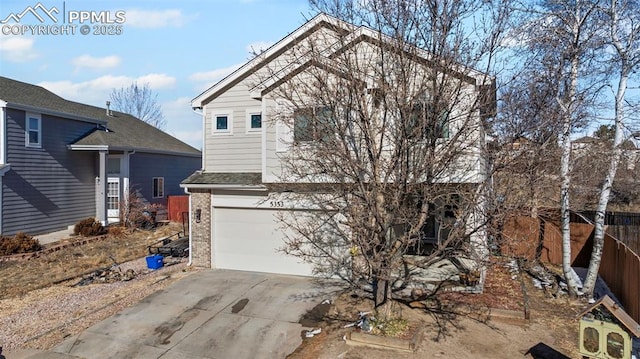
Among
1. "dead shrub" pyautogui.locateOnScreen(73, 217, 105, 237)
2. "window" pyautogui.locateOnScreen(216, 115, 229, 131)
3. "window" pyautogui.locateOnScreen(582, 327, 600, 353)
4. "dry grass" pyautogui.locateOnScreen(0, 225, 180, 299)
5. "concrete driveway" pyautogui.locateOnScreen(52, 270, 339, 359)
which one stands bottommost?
"concrete driveway" pyautogui.locateOnScreen(52, 270, 339, 359)

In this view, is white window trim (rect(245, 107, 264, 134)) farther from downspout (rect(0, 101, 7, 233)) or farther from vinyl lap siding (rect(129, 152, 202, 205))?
vinyl lap siding (rect(129, 152, 202, 205))

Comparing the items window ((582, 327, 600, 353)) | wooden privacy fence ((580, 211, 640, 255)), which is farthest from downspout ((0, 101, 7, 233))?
wooden privacy fence ((580, 211, 640, 255))

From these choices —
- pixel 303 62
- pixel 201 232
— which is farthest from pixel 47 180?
pixel 303 62

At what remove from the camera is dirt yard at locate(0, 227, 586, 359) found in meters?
6.92

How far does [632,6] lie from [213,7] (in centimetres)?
1044

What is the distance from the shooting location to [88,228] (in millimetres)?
16906

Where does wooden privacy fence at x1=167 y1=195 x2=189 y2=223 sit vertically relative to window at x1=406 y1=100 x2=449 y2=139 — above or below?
below

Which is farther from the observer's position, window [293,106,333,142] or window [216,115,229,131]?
window [216,115,229,131]

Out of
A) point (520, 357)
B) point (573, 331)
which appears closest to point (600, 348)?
point (520, 357)

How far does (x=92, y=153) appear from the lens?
19516 mm

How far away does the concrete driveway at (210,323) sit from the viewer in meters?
7.07

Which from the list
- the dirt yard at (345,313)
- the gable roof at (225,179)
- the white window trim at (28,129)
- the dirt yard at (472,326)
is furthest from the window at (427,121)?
the white window trim at (28,129)

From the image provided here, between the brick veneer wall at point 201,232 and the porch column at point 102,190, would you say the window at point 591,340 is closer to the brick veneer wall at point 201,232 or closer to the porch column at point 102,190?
the brick veneer wall at point 201,232

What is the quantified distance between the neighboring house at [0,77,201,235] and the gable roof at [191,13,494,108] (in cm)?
847
